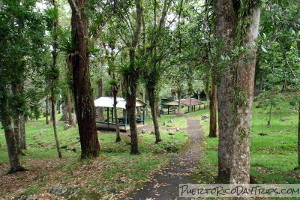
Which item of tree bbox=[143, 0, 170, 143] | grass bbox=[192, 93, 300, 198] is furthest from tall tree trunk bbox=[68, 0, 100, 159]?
grass bbox=[192, 93, 300, 198]

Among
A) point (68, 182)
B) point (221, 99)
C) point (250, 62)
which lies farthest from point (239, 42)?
point (68, 182)

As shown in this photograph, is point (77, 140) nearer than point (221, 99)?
No

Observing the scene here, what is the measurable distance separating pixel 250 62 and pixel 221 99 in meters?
1.62

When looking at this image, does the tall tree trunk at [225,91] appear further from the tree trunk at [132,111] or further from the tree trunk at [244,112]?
the tree trunk at [132,111]

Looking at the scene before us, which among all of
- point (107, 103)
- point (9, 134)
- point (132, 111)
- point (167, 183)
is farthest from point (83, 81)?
point (107, 103)

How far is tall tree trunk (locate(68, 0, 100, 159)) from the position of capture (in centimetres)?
706

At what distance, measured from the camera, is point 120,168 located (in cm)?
659

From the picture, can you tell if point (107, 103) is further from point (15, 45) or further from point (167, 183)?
point (167, 183)

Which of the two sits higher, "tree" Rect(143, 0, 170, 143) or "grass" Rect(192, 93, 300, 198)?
"tree" Rect(143, 0, 170, 143)

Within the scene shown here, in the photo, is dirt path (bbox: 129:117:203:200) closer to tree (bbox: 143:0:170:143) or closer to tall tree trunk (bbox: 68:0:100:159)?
tall tree trunk (bbox: 68:0:100:159)

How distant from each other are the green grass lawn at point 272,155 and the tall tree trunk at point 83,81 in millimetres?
4216

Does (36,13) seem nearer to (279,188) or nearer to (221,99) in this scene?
(221,99)

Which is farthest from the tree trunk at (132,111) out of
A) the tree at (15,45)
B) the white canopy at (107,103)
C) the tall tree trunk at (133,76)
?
the white canopy at (107,103)

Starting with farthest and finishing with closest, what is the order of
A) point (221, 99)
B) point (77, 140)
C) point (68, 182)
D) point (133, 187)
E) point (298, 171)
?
point (77, 140)
point (298, 171)
point (68, 182)
point (133, 187)
point (221, 99)
